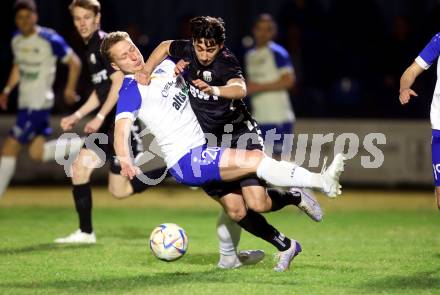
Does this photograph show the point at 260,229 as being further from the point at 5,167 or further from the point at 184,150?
the point at 5,167

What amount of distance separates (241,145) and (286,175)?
769 millimetres

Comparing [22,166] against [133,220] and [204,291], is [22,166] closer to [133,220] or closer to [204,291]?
[133,220]

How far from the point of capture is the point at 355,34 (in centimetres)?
1731

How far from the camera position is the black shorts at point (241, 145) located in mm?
8102

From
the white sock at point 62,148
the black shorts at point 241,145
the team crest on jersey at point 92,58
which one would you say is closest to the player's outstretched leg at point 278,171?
the black shorts at point 241,145

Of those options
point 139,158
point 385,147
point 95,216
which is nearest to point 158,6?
point 385,147

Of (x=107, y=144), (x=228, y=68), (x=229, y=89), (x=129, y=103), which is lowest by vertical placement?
(x=107, y=144)

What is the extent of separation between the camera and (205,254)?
30.4ft

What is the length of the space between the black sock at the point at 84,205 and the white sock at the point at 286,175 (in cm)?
302

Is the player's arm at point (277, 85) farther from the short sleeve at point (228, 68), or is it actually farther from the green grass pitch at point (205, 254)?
the short sleeve at point (228, 68)

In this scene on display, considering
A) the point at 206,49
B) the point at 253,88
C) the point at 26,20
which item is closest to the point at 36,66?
the point at 26,20

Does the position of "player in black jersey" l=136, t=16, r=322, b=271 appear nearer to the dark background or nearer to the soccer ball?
the soccer ball

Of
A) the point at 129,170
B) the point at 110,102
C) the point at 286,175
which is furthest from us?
the point at 110,102

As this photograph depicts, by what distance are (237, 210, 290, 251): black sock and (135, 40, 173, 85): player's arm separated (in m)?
1.44
